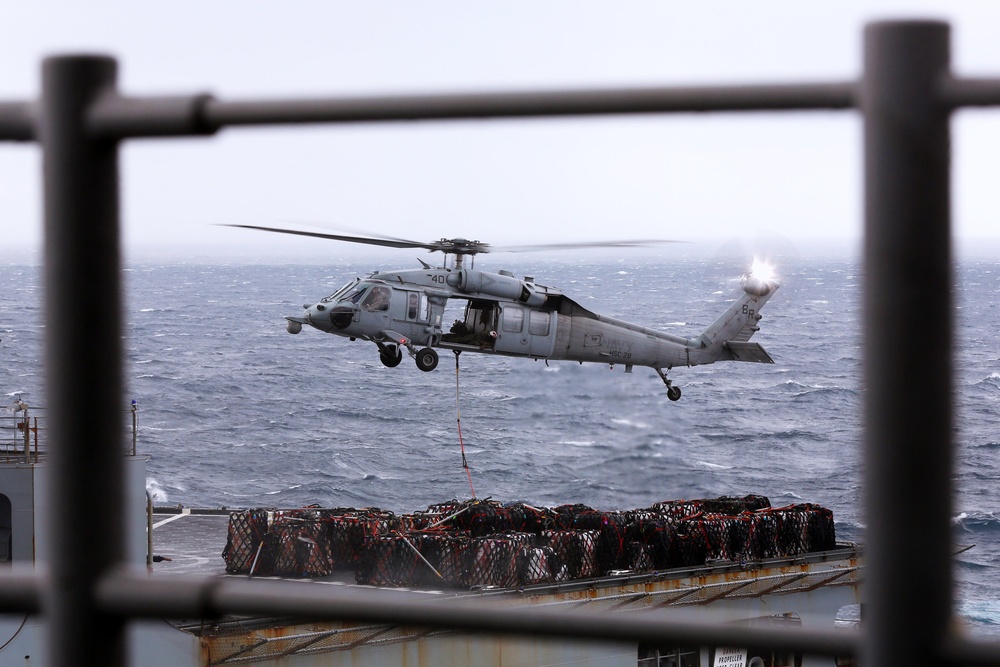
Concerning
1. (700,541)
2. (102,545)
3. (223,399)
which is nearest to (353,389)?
(223,399)

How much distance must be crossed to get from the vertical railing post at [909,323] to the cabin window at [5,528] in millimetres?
17256

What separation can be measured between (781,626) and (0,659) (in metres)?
15.9

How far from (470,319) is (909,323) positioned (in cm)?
1964

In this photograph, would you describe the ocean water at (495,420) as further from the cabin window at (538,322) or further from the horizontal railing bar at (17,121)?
the horizontal railing bar at (17,121)

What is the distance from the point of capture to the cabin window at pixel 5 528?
55.3 ft

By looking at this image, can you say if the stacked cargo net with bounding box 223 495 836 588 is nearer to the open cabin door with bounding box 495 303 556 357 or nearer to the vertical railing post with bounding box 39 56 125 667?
the open cabin door with bounding box 495 303 556 357

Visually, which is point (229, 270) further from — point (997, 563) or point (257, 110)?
point (257, 110)

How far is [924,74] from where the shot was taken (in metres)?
1.08

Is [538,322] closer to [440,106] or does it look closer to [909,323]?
[440,106]

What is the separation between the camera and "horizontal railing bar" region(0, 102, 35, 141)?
4.40 feet

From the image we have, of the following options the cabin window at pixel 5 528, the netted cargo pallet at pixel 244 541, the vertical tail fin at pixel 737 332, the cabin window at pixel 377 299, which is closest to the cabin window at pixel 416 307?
the cabin window at pixel 377 299

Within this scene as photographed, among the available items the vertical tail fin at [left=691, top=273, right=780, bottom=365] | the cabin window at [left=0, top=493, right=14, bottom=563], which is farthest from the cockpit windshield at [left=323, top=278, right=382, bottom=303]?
the vertical tail fin at [left=691, top=273, right=780, bottom=365]

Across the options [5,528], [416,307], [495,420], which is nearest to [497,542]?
[416,307]

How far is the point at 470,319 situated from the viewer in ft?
67.9
